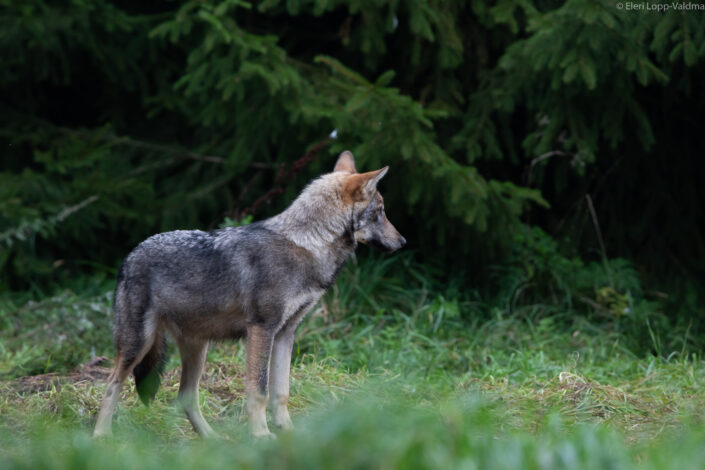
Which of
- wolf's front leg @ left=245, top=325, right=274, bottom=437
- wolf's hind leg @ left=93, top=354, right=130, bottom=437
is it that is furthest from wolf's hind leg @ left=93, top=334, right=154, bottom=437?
wolf's front leg @ left=245, top=325, right=274, bottom=437

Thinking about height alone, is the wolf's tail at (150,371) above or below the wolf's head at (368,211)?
below

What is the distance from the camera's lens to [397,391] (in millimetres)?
5109

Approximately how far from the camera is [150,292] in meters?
5.04

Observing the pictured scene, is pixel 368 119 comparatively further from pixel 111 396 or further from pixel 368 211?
pixel 111 396

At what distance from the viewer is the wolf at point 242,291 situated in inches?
193

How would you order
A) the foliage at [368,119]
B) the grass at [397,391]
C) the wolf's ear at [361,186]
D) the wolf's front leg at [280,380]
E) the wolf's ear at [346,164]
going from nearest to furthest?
the grass at [397,391] < the wolf's front leg at [280,380] < the wolf's ear at [361,186] < the wolf's ear at [346,164] < the foliage at [368,119]

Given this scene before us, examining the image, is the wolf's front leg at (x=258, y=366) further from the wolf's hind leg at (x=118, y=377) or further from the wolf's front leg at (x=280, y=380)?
the wolf's hind leg at (x=118, y=377)

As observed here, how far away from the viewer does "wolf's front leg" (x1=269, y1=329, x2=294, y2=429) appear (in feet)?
16.5

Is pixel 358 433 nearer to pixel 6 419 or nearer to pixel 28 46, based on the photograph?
pixel 6 419

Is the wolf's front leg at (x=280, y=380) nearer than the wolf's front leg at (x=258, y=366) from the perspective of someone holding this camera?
No

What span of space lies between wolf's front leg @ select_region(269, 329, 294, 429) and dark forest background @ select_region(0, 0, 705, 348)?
2.75 m

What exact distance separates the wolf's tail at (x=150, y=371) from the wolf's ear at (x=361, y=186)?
150 centimetres

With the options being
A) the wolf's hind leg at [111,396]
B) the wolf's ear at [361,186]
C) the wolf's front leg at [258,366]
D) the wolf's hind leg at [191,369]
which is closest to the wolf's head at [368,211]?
the wolf's ear at [361,186]

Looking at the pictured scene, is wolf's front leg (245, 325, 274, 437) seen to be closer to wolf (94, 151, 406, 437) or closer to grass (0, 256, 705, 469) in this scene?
wolf (94, 151, 406, 437)
